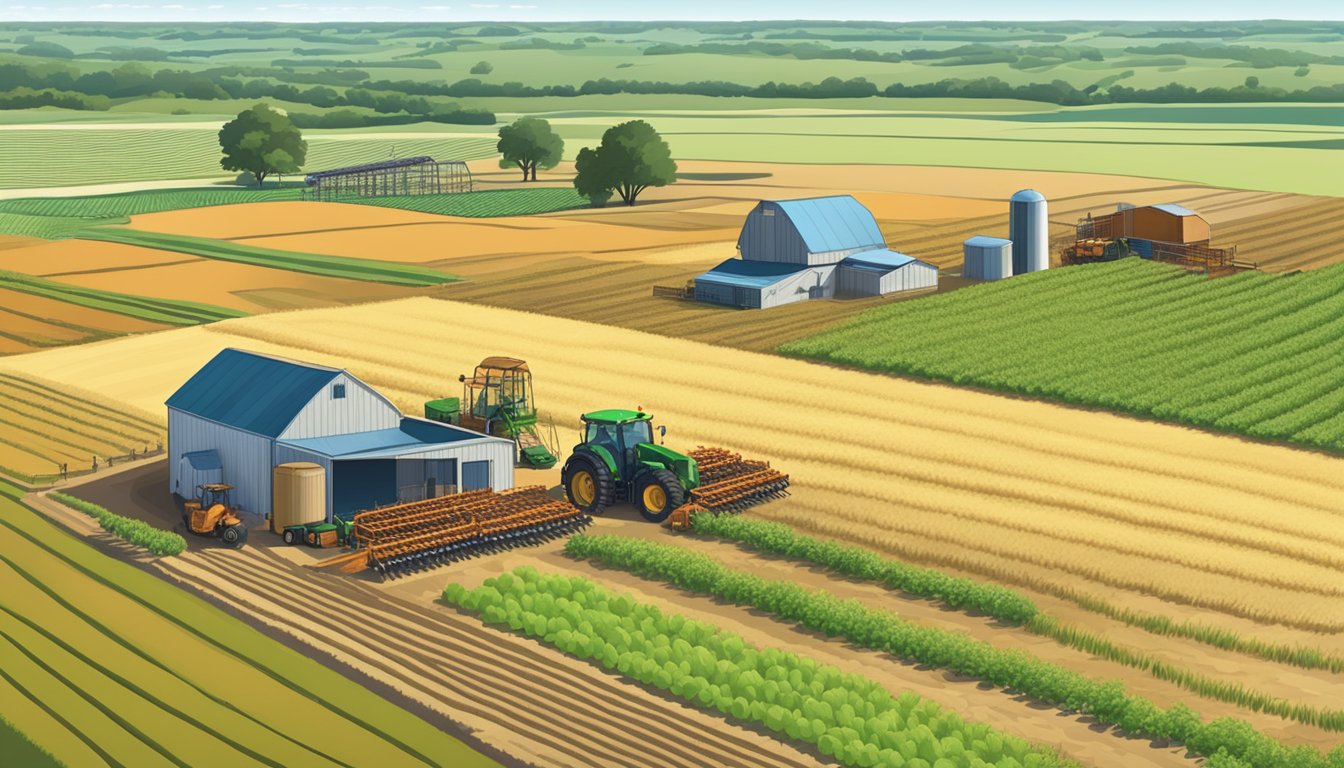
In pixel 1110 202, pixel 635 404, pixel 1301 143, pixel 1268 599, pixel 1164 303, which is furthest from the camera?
pixel 1301 143

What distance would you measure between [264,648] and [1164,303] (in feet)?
166

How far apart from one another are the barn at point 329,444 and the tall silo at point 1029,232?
151ft

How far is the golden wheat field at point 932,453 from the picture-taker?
3881cm

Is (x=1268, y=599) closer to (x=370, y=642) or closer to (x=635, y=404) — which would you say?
(x=370, y=642)

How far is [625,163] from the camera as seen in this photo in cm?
12388

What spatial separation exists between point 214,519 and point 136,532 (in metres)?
1.90

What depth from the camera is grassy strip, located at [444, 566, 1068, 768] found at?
90.1 feet

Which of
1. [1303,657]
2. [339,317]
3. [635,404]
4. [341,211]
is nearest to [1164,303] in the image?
[635,404]

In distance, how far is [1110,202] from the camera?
4688 inches

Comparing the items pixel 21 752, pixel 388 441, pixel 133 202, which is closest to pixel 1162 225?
pixel 388 441

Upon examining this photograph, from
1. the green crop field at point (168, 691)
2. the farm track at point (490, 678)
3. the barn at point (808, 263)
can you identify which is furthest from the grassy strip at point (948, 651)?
the barn at point (808, 263)

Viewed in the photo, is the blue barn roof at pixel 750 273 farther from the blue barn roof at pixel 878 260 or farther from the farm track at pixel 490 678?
the farm track at pixel 490 678

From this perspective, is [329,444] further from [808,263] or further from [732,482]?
[808,263]

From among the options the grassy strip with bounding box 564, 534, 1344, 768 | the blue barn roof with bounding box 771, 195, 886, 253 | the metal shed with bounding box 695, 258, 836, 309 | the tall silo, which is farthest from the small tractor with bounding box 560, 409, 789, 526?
the tall silo
